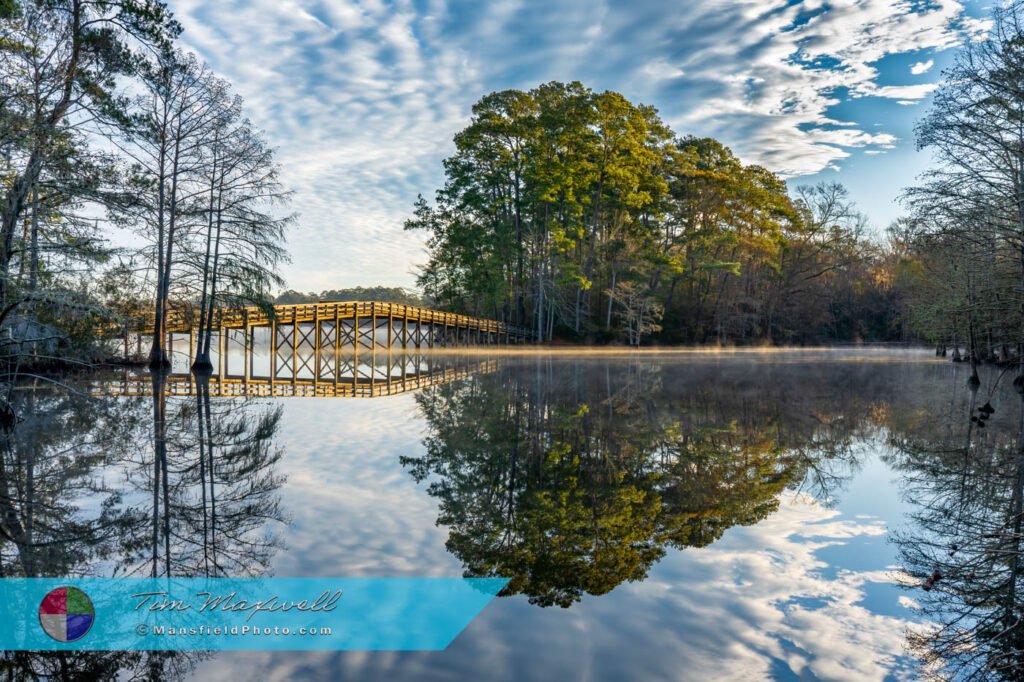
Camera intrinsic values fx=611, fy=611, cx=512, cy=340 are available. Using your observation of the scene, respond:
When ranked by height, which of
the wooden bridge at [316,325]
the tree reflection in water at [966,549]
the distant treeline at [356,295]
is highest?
the distant treeline at [356,295]

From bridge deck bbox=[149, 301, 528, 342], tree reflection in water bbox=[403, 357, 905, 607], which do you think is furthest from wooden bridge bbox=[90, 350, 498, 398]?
bridge deck bbox=[149, 301, 528, 342]

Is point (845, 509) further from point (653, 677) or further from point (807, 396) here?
point (807, 396)

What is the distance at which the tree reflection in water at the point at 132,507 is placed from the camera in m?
2.89

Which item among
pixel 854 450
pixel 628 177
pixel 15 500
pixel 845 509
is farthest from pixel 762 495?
pixel 628 177

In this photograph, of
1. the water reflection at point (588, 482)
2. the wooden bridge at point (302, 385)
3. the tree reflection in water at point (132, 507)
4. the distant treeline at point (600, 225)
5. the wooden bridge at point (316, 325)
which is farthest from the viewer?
the distant treeline at point (600, 225)

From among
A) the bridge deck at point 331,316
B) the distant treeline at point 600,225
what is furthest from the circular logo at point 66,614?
the distant treeline at point 600,225

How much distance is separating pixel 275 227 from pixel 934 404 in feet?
72.0

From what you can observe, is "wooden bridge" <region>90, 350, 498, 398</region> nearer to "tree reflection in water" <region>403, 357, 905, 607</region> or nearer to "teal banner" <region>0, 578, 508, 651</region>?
"tree reflection in water" <region>403, 357, 905, 607</region>

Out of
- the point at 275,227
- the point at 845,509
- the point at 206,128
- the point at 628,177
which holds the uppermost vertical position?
the point at 628,177

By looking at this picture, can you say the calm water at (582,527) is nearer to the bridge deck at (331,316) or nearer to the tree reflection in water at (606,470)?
the tree reflection in water at (606,470)

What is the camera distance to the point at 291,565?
3.93 metres

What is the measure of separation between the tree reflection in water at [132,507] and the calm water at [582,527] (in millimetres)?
25

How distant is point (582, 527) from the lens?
4.70m

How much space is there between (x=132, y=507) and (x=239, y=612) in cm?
253
